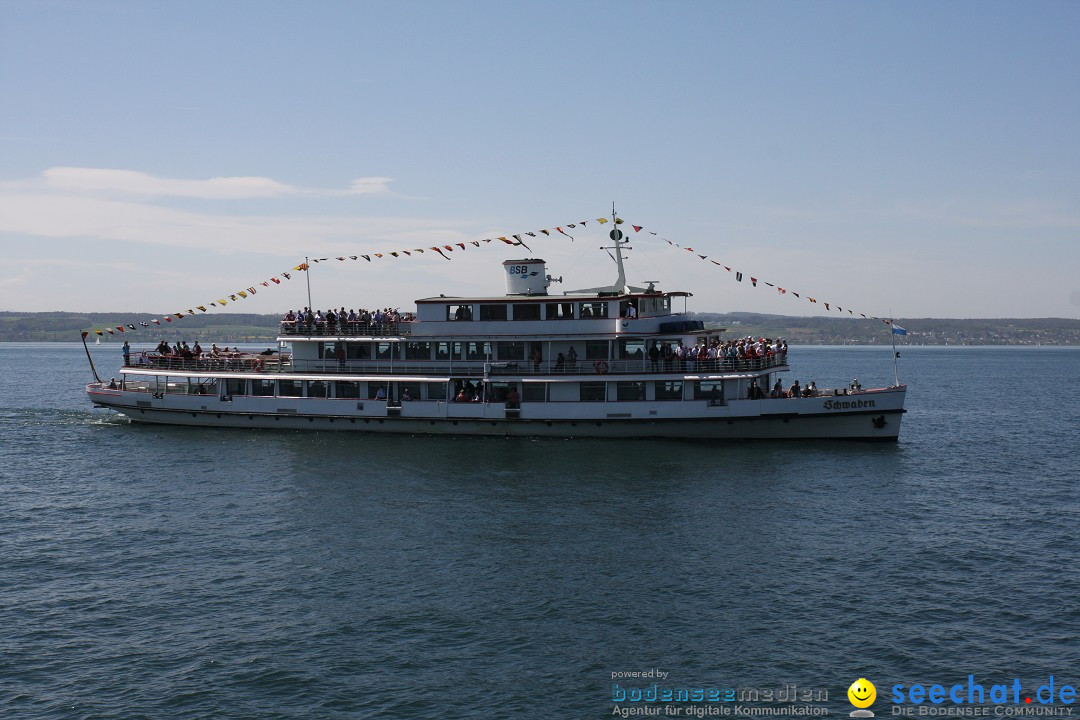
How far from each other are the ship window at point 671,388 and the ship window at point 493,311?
947 centimetres

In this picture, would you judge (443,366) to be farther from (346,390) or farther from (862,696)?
(862,696)

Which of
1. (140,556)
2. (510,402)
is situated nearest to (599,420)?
(510,402)

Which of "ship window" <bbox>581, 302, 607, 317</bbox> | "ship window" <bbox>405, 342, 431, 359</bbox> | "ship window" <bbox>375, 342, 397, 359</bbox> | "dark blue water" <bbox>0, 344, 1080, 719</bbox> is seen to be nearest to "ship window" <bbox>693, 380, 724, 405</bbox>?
"dark blue water" <bbox>0, 344, 1080, 719</bbox>

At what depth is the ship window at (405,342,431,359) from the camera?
51500mm

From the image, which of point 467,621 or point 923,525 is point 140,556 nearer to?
point 467,621

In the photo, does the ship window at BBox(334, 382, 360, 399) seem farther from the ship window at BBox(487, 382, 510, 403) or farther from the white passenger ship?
the ship window at BBox(487, 382, 510, 403)

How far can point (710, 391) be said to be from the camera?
156 ft

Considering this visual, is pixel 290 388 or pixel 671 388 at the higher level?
pixel 290 388

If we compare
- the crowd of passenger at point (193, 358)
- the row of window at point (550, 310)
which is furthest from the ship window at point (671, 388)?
the crowd of passenger at point (193, 358)

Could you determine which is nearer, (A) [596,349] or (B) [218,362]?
(A) [596,349]

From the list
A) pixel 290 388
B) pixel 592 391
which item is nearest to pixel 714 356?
pixel 592 391

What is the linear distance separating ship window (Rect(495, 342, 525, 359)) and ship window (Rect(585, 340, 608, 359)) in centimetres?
367

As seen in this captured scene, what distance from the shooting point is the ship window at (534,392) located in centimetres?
Answer: 4941

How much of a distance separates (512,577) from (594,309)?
2527 centimetres
